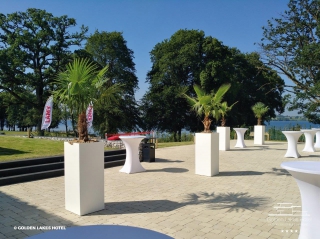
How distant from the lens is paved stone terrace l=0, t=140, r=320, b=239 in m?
3.47

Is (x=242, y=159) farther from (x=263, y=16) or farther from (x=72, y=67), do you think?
(x=263, y=16)

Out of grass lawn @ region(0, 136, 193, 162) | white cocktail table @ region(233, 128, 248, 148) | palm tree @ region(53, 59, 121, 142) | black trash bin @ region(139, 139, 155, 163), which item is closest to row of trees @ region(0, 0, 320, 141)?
white cocktail table @ region(233, 128, 248, 148)

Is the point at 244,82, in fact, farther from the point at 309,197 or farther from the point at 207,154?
the point at 309,197

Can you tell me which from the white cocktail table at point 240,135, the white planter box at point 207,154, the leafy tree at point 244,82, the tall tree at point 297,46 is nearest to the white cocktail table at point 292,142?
the white cocktail table at point 240,135

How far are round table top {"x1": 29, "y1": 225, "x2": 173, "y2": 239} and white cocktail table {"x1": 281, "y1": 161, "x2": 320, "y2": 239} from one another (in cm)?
186

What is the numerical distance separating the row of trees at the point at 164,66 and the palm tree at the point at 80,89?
16586 mm

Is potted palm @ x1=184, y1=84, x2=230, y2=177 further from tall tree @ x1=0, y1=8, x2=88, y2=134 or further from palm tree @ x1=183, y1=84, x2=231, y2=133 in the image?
tall tree @ x1=0, y1=8, x2=88, y2=134

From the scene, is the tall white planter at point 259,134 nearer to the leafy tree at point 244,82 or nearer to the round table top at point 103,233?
the leafy tree at point 244,82

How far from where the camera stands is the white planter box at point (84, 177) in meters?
3.91

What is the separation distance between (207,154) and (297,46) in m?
19.5

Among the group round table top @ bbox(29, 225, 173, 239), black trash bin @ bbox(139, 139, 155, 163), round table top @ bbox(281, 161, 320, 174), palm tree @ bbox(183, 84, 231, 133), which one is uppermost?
palm tree @ bbox(183, 84, 231, 133)

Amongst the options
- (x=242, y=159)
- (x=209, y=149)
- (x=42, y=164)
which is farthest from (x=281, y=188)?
(x=42, y=164)

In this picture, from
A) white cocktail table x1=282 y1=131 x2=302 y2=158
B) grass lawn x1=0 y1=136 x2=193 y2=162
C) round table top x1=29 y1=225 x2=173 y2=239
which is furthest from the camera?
white cocktail table x1=282 y1=131 x2=302 y2=158

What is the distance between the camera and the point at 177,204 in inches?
176
